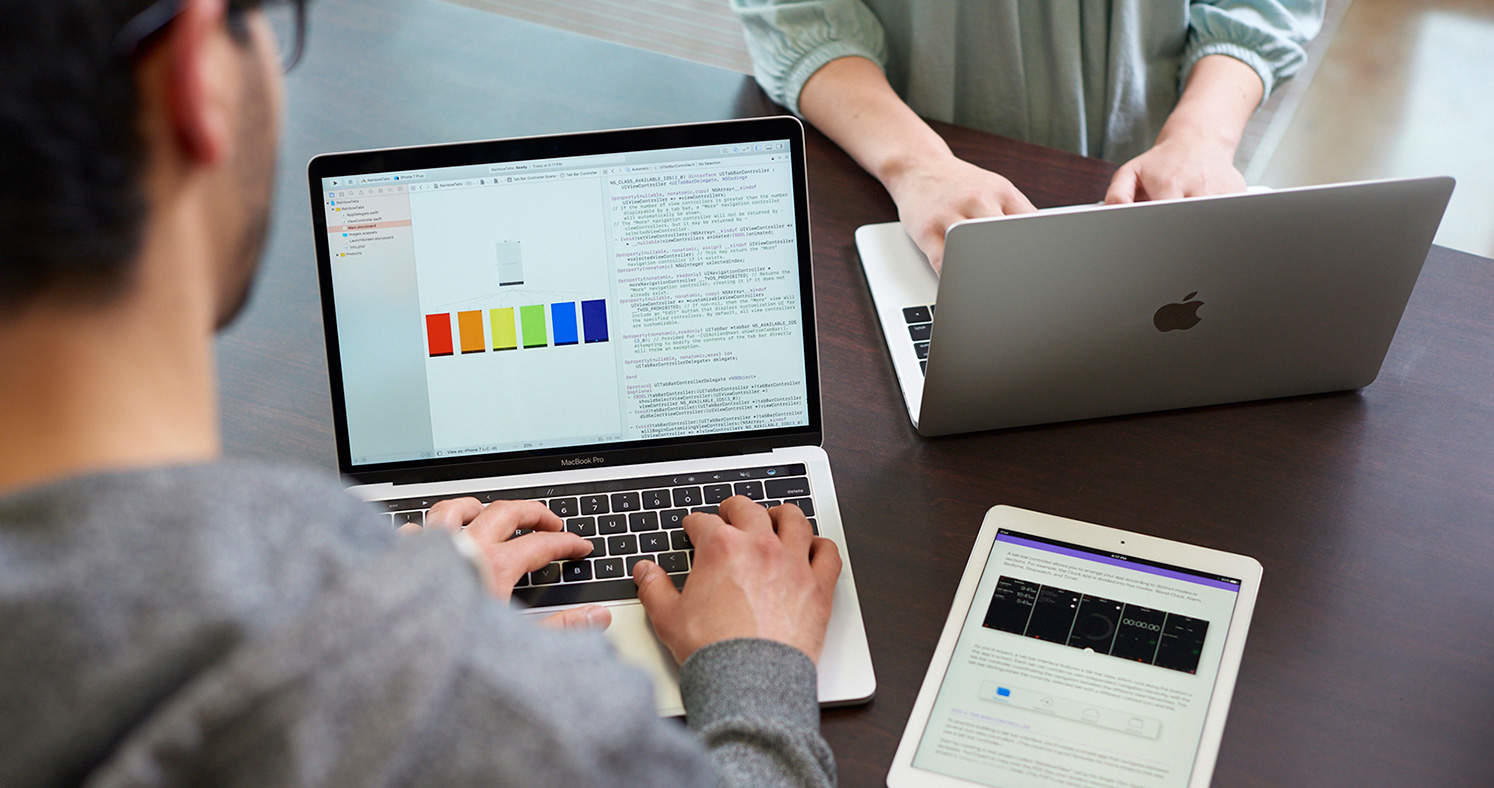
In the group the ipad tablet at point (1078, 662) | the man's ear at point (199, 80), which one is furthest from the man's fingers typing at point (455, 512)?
the man's ear at point (199, 80)

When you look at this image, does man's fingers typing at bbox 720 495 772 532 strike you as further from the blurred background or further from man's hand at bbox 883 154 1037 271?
the blurred background

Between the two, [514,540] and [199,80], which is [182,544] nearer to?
[199,80]

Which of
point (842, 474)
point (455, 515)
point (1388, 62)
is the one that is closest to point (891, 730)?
point (842, 474)

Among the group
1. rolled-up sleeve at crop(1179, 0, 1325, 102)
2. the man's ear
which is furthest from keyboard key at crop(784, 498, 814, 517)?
rolled-up sleeve at crop(1179, 0, 1325, 102)

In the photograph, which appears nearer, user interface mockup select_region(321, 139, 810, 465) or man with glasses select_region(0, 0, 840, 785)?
man with glasses select_region(0, 0, 840, 785)

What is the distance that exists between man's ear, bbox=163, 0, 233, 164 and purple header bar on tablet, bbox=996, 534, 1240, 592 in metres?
0.63

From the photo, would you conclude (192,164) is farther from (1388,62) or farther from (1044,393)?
(1388,62)

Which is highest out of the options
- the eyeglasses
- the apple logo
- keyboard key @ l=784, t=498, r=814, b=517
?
the eyeglasses

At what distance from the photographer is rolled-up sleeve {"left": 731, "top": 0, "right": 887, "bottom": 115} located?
1.31 metres

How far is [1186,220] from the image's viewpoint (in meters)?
0.86

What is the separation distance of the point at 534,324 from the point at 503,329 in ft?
0.08

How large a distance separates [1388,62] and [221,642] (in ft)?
10.4

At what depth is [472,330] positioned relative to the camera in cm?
89

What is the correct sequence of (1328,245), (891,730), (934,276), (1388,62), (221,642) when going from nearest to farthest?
(221,642)
(891,730)
(1328,245)
(934,276)
(1388,62)
